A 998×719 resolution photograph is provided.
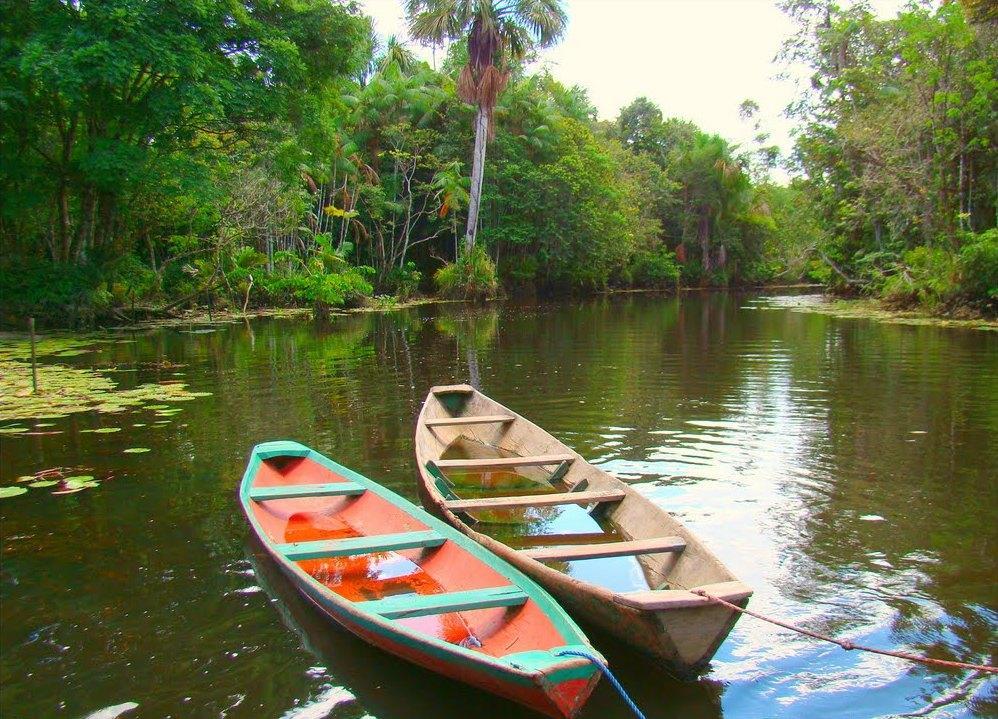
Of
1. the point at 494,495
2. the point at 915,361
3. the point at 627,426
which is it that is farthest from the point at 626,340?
the point at 494,495

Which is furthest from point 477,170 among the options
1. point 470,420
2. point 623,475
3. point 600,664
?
point 600,664

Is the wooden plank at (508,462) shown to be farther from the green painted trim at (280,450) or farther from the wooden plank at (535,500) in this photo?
the green painted trim at (280,450)

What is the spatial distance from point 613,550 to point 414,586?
3.47ft

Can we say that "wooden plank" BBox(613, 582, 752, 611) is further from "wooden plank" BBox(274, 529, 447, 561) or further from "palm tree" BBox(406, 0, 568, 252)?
"palm tree" BBox(406, 0, 568, 252)

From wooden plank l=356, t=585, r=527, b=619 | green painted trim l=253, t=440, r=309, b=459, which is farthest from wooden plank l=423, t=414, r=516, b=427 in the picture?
wooden plank l=356, t=585, r=527, b=619

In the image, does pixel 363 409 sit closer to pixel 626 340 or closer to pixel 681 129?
pixel 626 340

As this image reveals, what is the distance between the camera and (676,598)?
2.96m

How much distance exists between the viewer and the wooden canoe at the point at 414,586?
2.70m

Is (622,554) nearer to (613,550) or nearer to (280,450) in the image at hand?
(613,550)

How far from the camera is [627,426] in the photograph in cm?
804

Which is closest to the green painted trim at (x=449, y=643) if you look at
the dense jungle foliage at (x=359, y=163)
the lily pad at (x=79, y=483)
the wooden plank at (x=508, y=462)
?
the wooden plank at (x=508, y=462)

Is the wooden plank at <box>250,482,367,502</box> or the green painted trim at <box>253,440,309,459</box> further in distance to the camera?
the green painted trim at <box>253,440,309,459</box>

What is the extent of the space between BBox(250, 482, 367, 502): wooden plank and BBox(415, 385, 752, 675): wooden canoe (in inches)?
19.6

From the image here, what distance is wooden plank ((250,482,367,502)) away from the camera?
16.1 feet
